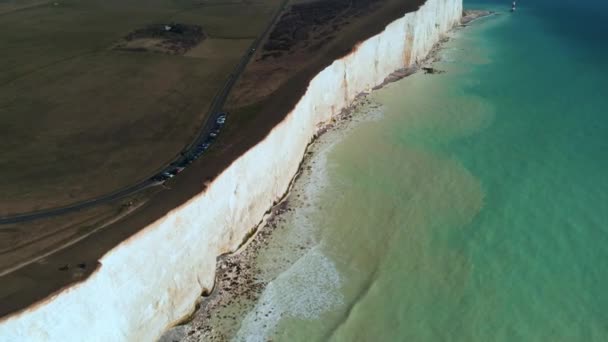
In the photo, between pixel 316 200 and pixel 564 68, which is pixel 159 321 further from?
pixel 564 68

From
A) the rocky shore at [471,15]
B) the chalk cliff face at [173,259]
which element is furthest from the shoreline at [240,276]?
the rocky shore at [471,15]

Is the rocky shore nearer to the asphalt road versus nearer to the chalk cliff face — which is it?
the asphalt road

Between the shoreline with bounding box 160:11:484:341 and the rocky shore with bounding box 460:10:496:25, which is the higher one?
the rocky shore with bounding box 460:10:496:25

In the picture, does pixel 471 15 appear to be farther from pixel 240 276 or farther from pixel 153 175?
pixel 240 276

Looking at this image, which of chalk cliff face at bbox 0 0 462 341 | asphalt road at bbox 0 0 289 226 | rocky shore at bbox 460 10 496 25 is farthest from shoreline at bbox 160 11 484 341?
rocky shore at bbox 460 10 496 25

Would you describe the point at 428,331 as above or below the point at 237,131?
below

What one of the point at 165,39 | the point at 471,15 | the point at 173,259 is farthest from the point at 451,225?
the point at 471,15

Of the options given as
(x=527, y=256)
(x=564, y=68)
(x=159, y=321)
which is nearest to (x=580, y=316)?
(x=527, y=256)
